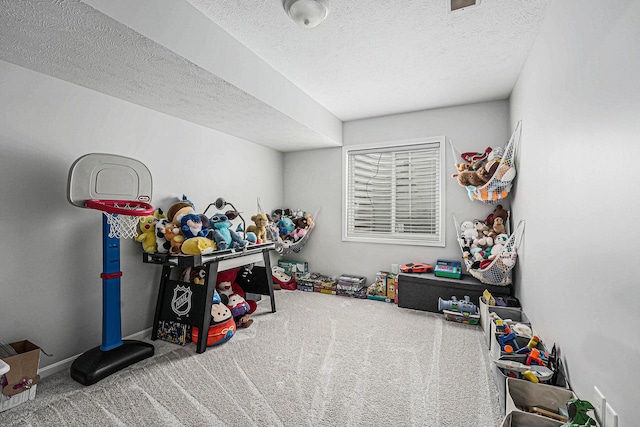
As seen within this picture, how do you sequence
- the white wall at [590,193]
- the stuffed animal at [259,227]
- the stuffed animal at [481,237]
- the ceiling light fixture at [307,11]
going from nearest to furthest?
the white wall at [590,193] < the ceiling light fixture at [307,11] < the stuffed animal at [481,237] < the stuffed animal at [259,227]

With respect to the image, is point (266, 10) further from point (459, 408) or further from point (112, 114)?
point (459, 408)

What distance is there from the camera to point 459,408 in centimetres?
162

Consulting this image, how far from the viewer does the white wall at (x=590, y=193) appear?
1.00 meters

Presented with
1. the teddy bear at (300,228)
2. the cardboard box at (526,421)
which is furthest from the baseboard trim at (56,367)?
Result: the cardboard box at (526,421)

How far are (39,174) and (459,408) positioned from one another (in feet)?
9.49

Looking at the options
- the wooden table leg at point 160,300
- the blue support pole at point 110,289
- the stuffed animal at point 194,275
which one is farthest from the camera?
the stuffed animal at point 194,275

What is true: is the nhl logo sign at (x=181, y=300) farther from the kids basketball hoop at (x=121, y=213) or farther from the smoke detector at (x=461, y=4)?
the smoke detector at (x=461, y=4)

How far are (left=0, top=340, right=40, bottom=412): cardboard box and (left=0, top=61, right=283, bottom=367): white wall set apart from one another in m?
0.30

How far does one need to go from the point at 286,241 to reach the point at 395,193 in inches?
61.3

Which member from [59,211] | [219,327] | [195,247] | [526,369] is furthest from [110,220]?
[526,369]

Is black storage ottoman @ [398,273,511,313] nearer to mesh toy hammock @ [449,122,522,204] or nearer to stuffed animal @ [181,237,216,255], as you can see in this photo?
mesh toy hammock @ [449,122,522,204]

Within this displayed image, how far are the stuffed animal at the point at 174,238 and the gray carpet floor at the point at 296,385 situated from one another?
0.77 m

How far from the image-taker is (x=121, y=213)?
194cm

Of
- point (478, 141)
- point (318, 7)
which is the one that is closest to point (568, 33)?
point (318, 7)
